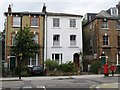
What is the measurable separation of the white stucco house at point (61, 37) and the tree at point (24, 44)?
12.6 ft

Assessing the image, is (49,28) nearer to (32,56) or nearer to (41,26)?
(41,26)

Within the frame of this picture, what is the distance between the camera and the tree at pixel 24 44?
41.1 m

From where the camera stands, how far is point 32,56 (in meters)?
42.2

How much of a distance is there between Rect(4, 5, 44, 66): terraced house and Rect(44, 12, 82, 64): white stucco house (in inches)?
34.6

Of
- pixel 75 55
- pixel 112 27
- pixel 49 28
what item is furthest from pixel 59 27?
pixel 112 27

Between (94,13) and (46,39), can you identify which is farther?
(94,13)

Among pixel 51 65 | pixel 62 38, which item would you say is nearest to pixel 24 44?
pixel 51 65

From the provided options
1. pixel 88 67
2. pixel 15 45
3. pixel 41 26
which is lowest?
pixel 88 67

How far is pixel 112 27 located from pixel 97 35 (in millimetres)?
2730

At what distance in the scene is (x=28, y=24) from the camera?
44875 millimetres

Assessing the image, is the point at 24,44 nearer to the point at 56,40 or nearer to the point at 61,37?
the point at 56,40

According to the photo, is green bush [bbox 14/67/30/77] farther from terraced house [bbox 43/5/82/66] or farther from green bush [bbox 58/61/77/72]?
terraced house [bbox 43/5/82/66]

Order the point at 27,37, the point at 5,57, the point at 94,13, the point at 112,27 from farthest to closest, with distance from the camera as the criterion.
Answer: the point at 94,13 → the point at 112,27 → the point at 5,57 → the point at 27,37

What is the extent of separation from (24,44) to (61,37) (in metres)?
6.93
